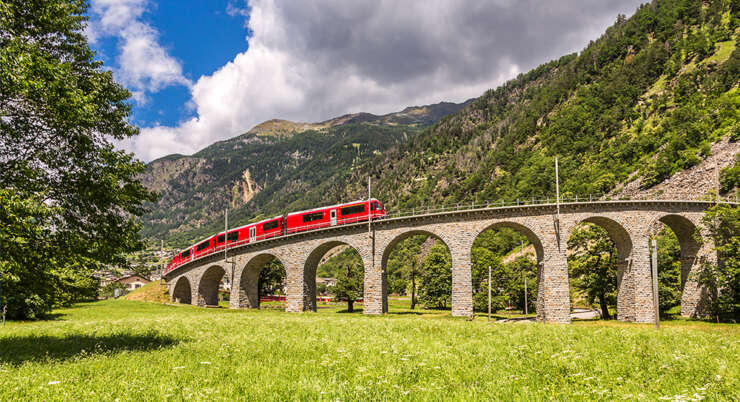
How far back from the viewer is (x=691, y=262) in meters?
39.2

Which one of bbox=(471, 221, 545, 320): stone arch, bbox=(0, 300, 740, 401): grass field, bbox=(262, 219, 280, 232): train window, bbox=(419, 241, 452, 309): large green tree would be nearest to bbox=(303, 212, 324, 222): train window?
bbox=(262, 219, 280, 232): train window

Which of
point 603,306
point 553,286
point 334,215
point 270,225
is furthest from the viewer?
point 270,225

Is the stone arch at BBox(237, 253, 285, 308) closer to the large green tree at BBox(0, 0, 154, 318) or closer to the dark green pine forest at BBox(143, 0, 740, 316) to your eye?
the dark green pine forest at BBox(143, 0, 740, 316)

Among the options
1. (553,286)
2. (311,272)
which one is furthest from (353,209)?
(553,286)

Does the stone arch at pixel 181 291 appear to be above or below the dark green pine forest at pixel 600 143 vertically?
below

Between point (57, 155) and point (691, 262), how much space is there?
5093 centimetres

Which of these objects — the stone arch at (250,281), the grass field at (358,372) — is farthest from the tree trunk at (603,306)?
the stone arch at (250,281)

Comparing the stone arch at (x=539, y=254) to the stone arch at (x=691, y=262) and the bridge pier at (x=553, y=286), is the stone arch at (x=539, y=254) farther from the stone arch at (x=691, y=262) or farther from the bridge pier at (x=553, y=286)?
the stone arch at (x=691, y=262)

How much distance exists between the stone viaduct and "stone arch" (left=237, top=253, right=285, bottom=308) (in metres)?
7.87

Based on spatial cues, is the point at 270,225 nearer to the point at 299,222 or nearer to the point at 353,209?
the point at 299,222

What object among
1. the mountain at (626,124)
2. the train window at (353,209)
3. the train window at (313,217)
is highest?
the mountain at (626,124)

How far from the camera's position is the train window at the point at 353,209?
140ft

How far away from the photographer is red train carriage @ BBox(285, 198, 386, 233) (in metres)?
42.4

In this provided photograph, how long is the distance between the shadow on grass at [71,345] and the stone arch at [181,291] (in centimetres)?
5350
